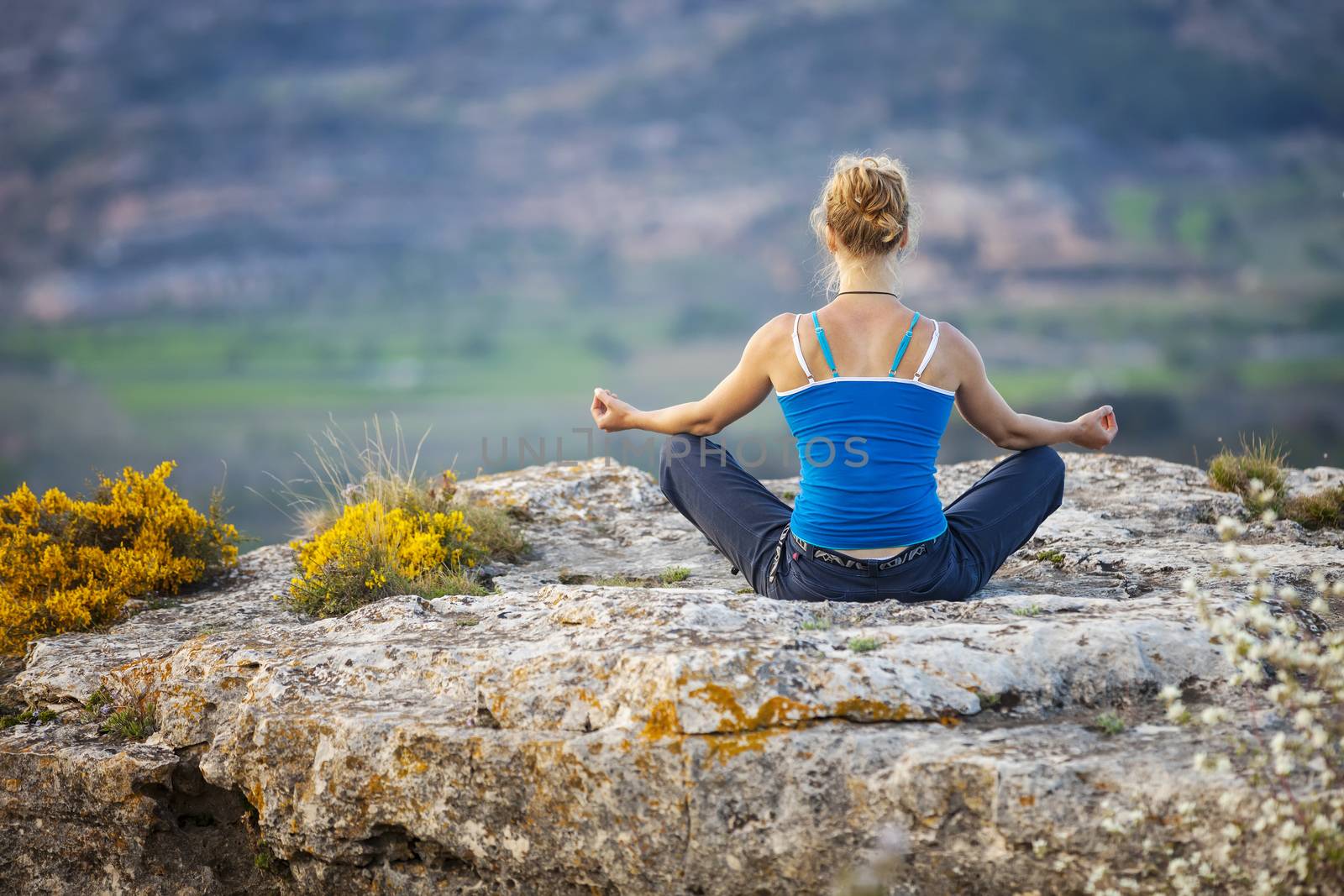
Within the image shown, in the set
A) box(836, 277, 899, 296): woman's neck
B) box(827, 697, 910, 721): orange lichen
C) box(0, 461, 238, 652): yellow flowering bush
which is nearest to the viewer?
box(827, 697, 910, 721): orange lichen

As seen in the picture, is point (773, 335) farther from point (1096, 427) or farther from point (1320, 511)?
point (1320, 511)

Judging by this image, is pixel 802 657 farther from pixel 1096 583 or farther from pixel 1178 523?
pixel 1178 523

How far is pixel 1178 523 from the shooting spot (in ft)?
23.7

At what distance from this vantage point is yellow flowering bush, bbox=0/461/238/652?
6.69 metres

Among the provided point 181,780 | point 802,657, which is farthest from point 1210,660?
point 181,780

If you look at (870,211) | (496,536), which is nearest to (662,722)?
Result: (870,211)

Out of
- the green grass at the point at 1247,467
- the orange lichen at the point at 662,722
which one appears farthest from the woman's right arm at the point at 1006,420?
the green grass at the point at 1247,467

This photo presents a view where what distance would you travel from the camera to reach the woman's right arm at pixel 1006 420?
475 centimetres

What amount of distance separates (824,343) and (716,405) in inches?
26.6

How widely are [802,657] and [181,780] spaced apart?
2986mm

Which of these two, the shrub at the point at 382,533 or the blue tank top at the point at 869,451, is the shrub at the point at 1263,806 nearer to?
the blue tank top at the point at 869,451

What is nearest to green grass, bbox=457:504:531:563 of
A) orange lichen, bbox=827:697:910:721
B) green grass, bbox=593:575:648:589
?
green grass, bbox=593:575:648:589

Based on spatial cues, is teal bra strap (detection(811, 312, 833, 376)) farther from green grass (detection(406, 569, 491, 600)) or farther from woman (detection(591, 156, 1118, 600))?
green grass (detection(406, 569, 491, 600))

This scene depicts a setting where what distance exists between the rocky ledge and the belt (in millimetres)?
184
